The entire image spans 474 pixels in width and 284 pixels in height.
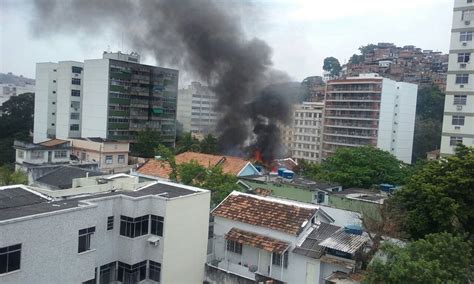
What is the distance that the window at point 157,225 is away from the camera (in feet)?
31.3

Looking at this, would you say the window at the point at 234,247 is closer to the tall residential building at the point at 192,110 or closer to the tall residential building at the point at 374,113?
the tall residential building at the point at 374,113

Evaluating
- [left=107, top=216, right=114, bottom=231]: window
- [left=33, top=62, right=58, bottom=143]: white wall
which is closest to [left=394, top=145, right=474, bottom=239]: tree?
[left=107, top=216, right=114, bottom=231]: window

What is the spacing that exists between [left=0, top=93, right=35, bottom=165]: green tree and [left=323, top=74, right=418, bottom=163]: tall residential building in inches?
969

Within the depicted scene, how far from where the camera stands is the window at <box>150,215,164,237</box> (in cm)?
954

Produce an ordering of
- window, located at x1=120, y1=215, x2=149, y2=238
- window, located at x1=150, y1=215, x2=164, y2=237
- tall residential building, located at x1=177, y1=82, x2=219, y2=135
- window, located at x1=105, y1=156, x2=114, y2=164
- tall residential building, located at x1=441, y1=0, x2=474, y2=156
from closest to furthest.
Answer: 1. window, located at x1=120, y1=215, x2=149, y2=238
2. window, located at x1=150, y1=215, x2=164, y2=237
3. tall residential building, located at x1=441, y1=0, x2=474, y2=156
4. window, located at x1=105, y1=156, x2=114, y2=164
5. tall residential building, located at x1=177, y1=82, x2=219, y2=135

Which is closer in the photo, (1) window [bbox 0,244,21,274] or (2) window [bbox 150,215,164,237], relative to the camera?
(1) window [bbox 0,244,21,274]

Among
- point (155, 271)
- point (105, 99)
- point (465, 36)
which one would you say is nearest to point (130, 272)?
point (155, 271)

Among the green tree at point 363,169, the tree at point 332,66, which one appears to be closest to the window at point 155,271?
the green tree at point 363,169

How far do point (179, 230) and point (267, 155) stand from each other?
67.1 ft

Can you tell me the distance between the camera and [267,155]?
30.0 metres

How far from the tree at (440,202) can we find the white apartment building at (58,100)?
28466 millimetres

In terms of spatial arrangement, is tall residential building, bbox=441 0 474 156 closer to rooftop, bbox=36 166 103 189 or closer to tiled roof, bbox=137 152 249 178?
tiled roof, bbox=137 152 249 178

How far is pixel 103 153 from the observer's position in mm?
27016

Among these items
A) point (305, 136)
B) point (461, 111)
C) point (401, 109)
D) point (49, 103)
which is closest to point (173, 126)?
point (49, 103)
